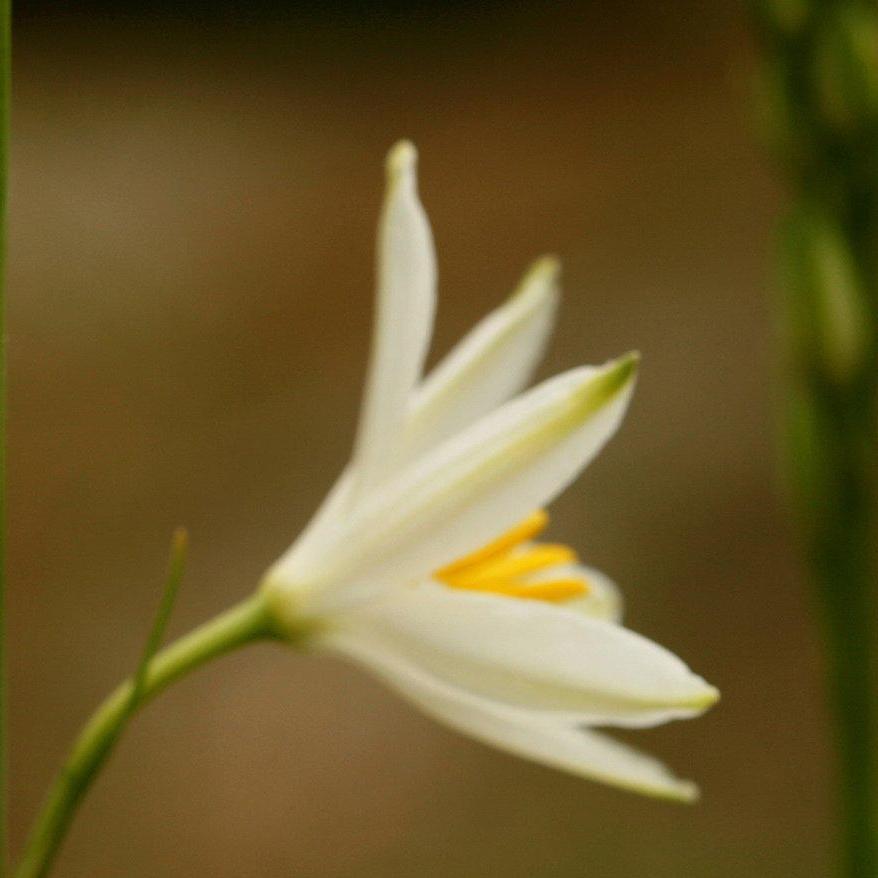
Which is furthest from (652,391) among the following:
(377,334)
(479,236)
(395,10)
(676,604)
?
(377,334)

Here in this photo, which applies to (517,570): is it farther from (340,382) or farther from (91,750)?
(340,382)

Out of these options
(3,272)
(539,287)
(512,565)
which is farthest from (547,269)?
(3,272)

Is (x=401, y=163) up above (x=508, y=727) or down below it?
above

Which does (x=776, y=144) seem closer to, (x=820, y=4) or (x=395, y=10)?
(x=820, y=4)

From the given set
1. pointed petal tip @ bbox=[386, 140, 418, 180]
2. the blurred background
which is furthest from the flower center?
the blurred background

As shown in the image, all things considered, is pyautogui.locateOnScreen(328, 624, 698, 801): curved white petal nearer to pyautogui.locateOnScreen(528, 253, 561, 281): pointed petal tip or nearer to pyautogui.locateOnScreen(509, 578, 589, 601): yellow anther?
pyautogui.locateOnScreen(509, 578, 589, 601): yellow anther

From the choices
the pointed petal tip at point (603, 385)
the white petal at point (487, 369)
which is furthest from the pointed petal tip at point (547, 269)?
the pointed petal tip at point (603, 385)
